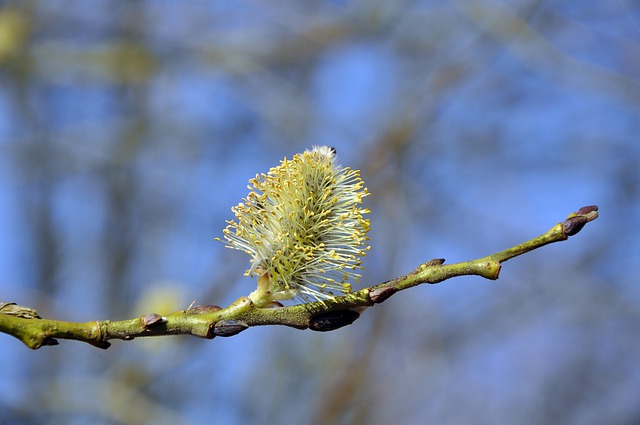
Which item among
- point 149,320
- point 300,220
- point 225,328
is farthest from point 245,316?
point 300,220

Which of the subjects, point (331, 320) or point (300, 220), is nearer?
point (331, 320)

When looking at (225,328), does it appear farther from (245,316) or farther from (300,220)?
(300,220)

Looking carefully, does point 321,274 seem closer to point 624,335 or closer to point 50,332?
point 50,332

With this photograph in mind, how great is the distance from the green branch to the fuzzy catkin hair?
22 cm

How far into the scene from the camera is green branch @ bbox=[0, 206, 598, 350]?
1.22 metres

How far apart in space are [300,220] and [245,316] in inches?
13.9

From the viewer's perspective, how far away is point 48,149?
5.54 meters

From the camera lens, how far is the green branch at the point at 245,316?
1223 millimetres

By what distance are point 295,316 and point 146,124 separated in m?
4.74

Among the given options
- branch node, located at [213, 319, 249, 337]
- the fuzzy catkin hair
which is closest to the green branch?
branch node, located at [213, 319, 249, 337]

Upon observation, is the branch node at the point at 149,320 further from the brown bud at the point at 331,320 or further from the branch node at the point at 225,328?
the brown bud at the point at 331,320

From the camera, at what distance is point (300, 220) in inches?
65.0

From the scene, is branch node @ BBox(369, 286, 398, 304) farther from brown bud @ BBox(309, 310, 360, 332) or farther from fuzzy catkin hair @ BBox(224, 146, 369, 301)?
fuzzy catkin hair @ BBox(224, 146, 369, 301)

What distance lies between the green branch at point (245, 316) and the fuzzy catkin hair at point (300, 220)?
22 centimetres
